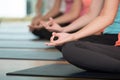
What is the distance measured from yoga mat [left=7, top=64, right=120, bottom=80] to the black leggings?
4cm

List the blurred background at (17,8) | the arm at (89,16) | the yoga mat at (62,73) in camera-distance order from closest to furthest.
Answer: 1. the yoga mat at (62,73)
2. the arm at (89,16)
3. the blurred background at (17,8)

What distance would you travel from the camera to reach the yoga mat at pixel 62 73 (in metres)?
1.75

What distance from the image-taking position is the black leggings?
175cm

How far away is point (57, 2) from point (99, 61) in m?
2.12

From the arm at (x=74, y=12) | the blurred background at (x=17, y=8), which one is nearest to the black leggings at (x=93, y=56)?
the arm at (x=74, y=12)

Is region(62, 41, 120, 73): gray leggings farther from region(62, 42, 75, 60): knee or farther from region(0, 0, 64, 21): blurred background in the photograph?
region(0, 0, 64, 21): blurred background

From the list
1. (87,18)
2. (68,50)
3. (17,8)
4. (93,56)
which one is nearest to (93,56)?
(93,56)

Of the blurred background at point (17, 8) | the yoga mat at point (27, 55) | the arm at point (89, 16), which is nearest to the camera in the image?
the arm at point (89, 16)

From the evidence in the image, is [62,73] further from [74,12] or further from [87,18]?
[74,12]

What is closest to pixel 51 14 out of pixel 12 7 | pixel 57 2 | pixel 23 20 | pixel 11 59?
pixel 57 2

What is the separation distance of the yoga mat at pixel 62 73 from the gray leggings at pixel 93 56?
39mm

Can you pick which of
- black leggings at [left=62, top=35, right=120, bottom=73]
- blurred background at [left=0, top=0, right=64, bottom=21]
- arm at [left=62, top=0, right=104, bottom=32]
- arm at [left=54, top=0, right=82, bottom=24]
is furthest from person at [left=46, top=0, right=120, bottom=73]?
blurred background at [left=0, top=0, right=64, bottom=21]

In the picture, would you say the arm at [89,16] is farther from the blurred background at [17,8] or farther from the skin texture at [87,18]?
the blurred background at [17,8]

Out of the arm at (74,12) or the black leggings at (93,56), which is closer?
the black leggings at (93,56)
